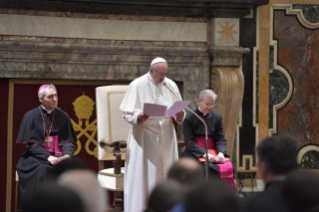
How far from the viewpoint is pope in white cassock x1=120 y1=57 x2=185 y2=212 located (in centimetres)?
496

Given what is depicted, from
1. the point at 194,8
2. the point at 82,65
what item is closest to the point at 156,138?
the point at 82,65

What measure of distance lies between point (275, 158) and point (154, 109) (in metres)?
2.24

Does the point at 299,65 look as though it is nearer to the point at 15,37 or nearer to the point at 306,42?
the point at 306,42

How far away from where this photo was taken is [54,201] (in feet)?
4.47

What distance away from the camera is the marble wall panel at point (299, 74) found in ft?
22.5

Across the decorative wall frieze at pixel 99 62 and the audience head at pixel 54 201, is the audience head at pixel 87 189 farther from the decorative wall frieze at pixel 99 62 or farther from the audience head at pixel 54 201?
the decorative wall frieze at pixel 99 62

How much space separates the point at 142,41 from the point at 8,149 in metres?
2.19

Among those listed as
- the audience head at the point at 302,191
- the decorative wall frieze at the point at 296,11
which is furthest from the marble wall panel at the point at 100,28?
the audience head at the point at 302,191

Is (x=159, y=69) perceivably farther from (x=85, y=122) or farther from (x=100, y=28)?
(x=85, y=122)

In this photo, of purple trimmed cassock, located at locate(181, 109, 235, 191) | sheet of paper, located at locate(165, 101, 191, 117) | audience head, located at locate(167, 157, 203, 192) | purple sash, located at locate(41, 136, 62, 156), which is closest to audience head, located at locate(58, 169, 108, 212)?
audience head, located at locate(167, 157, 203, 192)

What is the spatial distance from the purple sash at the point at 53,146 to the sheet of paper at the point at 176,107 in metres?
1.25

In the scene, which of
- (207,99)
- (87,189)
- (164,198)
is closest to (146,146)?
(207,99)

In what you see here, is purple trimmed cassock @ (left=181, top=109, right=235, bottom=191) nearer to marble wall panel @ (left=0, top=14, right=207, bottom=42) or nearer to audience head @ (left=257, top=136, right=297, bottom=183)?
marble wall panel @ (left=0, top=14, right=207, bottom=42)

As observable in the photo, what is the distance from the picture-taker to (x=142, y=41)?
6.41 metres
